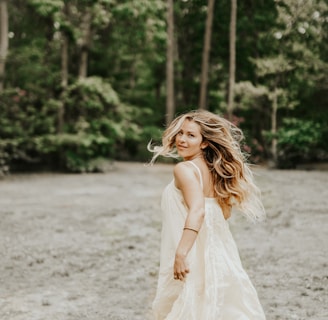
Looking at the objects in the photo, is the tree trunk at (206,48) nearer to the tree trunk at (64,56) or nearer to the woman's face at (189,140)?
the tree trunk at (64,56)

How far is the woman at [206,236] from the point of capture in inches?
98.3

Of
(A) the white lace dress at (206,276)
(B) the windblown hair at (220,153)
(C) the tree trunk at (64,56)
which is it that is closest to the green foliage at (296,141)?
(C) the tree trunk at (64,56)

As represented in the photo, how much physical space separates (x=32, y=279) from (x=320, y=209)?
20.4 feet

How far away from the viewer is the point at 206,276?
98.7 inches

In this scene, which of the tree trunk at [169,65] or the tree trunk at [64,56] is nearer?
the tree trunk at [64,56]

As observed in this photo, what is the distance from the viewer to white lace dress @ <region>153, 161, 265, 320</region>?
249 cm

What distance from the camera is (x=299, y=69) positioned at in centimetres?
2031

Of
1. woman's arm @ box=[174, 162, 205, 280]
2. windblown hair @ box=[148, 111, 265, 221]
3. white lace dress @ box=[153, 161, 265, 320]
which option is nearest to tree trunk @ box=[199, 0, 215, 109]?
windblown hair @ box=[148, 111, 265, 221]

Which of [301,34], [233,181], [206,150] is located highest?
[301,34]

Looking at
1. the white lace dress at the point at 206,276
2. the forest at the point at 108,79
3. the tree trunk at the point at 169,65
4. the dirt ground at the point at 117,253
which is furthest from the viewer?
the tree trunk at the point at 169,65

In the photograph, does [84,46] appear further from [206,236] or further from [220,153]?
[206,236]

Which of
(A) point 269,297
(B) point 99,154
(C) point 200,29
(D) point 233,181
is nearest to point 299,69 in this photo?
(C) point 200,29

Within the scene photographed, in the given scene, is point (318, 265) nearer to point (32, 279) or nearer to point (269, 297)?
point (269, 297)

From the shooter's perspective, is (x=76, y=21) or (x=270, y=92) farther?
(x=270, y=92)
